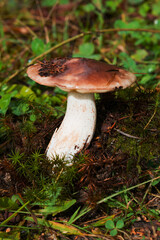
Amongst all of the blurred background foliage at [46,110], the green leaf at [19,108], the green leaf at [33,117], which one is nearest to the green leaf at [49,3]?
the blurred background foliage at [46,110]

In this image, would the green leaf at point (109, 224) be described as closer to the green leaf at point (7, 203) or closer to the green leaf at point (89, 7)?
the green leaf at point (7, 203)

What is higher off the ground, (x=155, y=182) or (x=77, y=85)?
(x=77, y=85)

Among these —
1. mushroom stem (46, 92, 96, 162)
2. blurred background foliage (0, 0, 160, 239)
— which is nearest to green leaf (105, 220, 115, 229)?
blurred background foliage (0, 0, 160, 239)

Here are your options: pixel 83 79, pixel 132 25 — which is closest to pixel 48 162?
pixel 83 79

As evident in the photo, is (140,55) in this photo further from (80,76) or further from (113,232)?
(113,232)

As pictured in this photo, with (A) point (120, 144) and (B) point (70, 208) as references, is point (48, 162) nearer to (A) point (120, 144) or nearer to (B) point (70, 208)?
(B) point (70, 208)

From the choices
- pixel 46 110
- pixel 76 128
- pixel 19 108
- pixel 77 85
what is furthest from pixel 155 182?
pixel 19 108

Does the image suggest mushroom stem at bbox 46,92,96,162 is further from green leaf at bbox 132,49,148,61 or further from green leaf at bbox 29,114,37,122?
green leaf at bbox 132,49,148,61

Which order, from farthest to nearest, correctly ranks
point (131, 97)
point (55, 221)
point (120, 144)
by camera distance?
point (131, 97) < point (120, 144) < point (55, 221)
